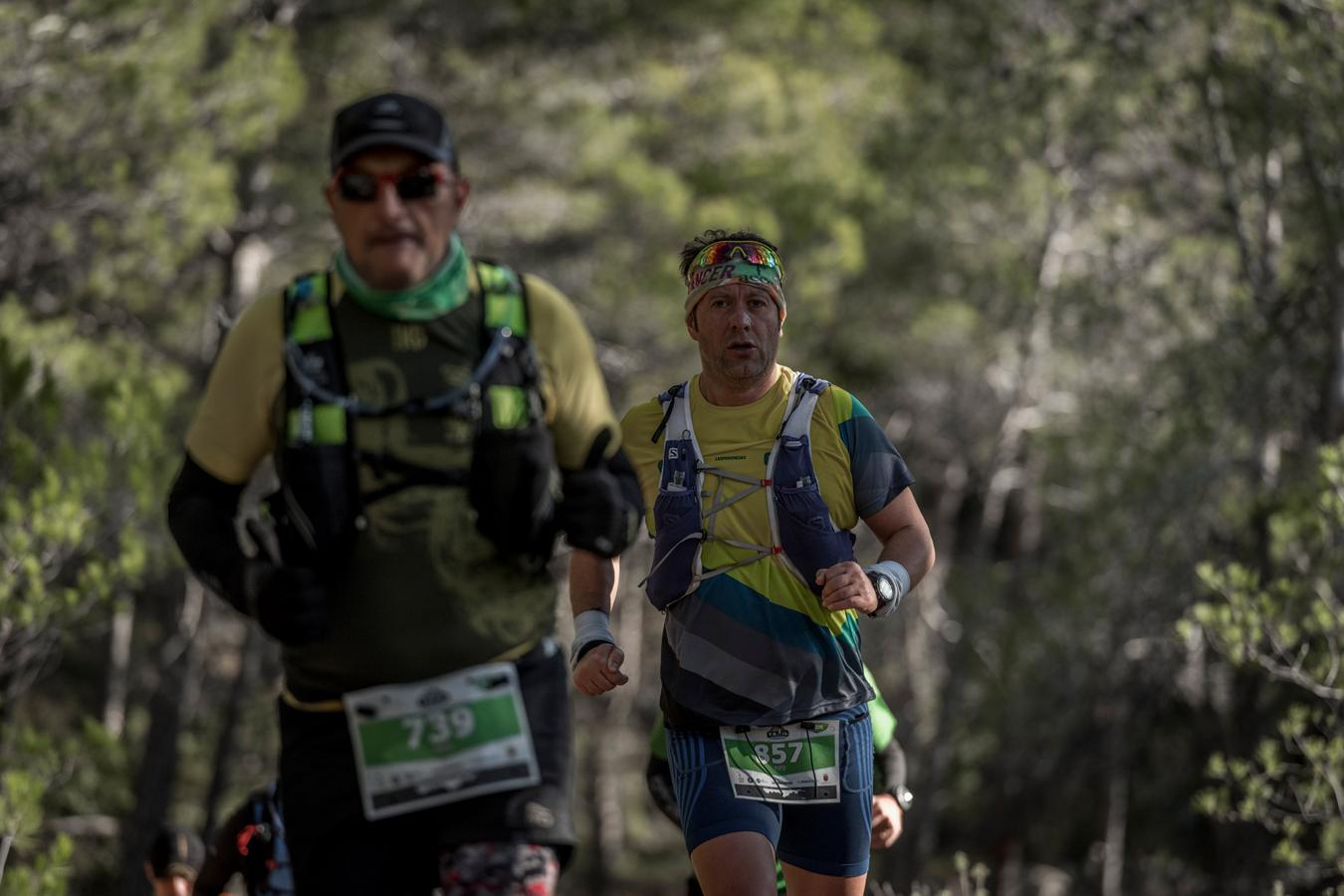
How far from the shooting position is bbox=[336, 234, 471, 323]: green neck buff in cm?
306

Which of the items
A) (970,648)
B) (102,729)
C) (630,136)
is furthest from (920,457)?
(102,729)

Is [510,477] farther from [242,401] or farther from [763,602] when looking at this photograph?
[763,602]

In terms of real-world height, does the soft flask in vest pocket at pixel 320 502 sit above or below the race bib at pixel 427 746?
above

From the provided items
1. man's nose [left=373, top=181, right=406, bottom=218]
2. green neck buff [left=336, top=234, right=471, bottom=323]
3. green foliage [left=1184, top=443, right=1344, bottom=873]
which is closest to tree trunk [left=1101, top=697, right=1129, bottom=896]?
green foliage [left=1184, top=443, right=1344, bottom=873]

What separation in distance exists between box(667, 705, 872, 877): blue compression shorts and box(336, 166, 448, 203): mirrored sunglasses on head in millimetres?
→ 1583

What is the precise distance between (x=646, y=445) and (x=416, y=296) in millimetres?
1311

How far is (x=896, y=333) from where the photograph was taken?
23.6m

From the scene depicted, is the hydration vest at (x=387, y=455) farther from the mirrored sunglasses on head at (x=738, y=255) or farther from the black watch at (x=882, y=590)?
the mirrored sunglasses on head at (x=738, y=255)

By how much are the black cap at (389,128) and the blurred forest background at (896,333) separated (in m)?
3.22

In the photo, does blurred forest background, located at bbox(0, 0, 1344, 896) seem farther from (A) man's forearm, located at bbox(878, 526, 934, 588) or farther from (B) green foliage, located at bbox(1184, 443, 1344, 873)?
(A) man's forearm, located at bbox(878, 526, 934, 588)

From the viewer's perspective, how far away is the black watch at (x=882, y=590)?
393cm

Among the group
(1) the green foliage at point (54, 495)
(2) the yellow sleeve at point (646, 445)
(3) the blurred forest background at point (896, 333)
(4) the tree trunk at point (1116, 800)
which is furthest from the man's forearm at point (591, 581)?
(4) the tree trunk at point (1116, 800)

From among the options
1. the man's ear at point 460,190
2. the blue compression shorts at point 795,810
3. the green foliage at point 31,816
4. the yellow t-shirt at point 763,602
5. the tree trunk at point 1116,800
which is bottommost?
the tree trunk at point 1116,800

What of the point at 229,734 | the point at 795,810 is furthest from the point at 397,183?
the point at 229,734
